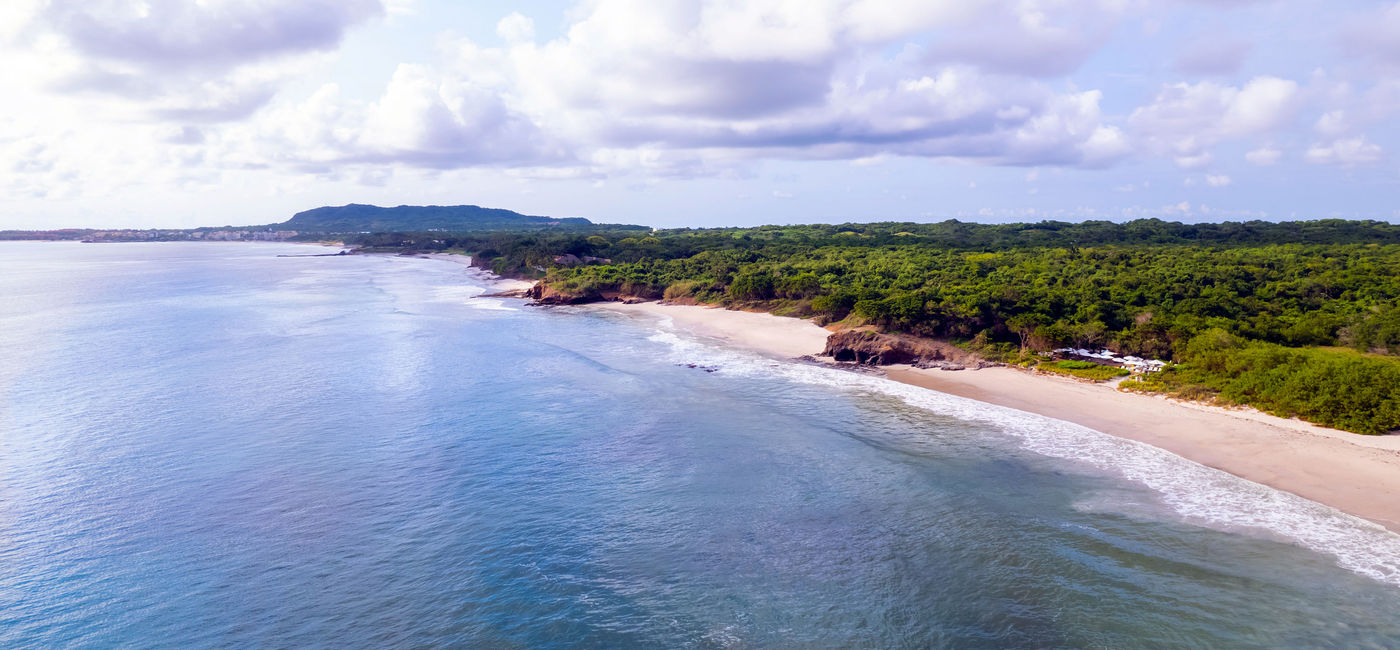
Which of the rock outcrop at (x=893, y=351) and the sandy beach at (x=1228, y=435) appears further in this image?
the rock outcrop at (x=893, y=351)

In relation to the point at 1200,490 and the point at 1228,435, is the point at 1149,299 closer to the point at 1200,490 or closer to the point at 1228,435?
the point at 1228,435

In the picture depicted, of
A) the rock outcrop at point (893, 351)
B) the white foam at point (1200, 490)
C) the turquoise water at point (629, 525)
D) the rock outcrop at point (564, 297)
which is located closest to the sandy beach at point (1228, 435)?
the white foam at point (1200, 490)

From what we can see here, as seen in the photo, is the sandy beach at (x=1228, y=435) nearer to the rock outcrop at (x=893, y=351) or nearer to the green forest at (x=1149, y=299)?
the rock outcrop at (x=893, y=351)

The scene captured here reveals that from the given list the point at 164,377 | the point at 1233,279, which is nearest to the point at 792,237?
the point at 1233,279

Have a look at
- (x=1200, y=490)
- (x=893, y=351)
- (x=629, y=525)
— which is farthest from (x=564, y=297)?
(x=1200, y=490)

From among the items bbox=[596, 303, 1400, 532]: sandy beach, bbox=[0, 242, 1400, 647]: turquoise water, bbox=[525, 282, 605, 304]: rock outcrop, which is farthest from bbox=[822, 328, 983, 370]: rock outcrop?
bbox=[525, 282, 605, 304]: rock outcrop

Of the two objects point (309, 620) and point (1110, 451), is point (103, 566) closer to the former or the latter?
point (309, 620)

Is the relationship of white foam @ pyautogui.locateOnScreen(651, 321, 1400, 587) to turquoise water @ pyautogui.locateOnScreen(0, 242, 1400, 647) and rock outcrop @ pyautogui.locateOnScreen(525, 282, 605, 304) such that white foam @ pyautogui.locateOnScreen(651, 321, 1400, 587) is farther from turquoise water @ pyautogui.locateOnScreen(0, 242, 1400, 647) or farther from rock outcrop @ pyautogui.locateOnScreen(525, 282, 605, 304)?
rock outcrop @ pyautogui.locateOnScreen(525, 282, 605, 304)
